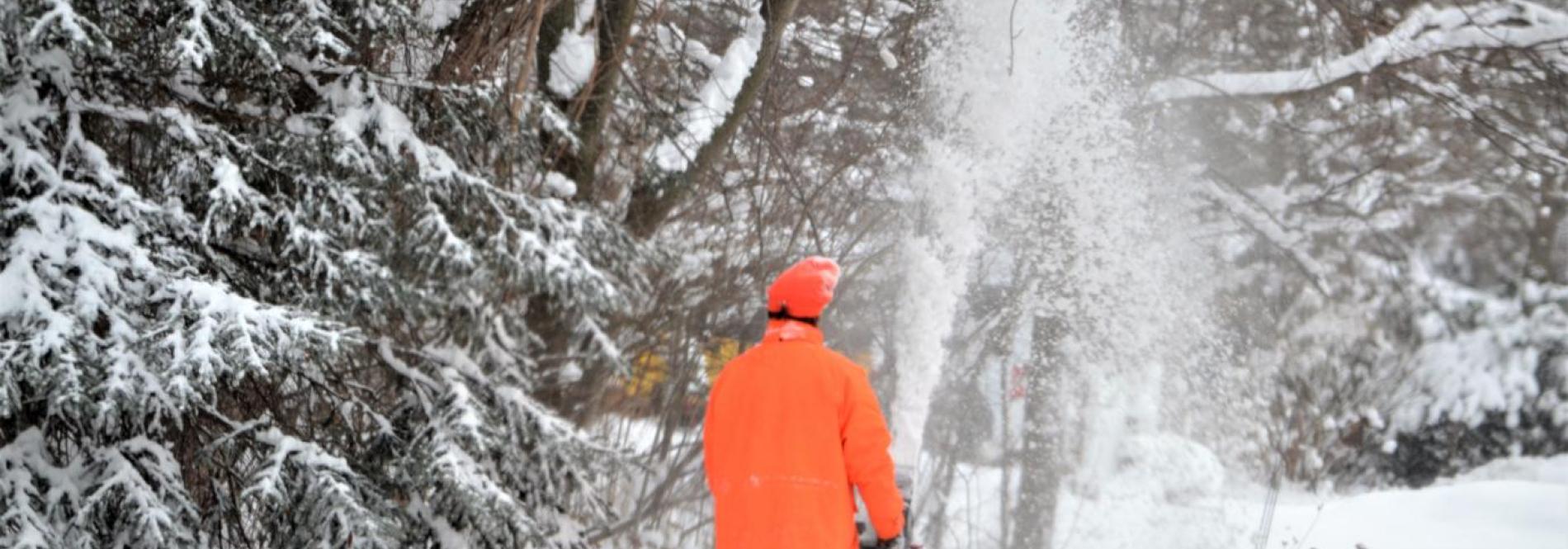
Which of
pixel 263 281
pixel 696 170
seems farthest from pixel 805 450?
pixel 696 170

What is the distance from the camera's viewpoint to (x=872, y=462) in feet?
10.4

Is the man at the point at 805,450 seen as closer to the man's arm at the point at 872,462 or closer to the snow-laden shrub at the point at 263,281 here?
the man's arm at the point at 872,462

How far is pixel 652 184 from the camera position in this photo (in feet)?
19.6

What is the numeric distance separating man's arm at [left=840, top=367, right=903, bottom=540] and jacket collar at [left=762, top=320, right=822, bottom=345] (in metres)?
0.19

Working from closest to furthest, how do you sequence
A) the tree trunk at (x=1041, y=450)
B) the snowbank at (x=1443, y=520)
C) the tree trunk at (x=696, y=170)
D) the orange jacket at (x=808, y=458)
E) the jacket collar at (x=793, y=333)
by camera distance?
1. the orange jacket at (x=808, y=458)
2. the jacket collar at (x=793, y=333)
3. the tree trunk at (x=696, y=170)
4. the snowbank at (x=1443, y=520)
5. the tree trunk at (x=1041, y=450)

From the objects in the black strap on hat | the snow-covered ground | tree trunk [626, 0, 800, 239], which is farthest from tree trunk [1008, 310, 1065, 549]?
the black strap on hat

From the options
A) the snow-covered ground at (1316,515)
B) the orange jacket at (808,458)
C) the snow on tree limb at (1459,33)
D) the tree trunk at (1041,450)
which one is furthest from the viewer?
the tree trunk at (1041,450)

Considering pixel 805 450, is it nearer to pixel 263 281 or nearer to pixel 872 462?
pixel 872 462

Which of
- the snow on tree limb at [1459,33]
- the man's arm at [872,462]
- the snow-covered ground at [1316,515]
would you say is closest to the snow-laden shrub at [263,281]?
the man's arm at [872,462]

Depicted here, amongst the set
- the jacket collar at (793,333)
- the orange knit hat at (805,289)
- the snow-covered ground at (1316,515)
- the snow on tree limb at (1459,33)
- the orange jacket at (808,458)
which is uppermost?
the snow on tree limb at (1459,33)

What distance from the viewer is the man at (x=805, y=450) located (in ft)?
10.4

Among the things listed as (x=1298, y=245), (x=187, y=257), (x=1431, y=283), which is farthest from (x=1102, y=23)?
(x=187, y=257)

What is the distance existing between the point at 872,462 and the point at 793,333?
39 centimetres

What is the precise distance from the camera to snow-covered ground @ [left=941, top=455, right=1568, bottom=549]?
8.00 metres
